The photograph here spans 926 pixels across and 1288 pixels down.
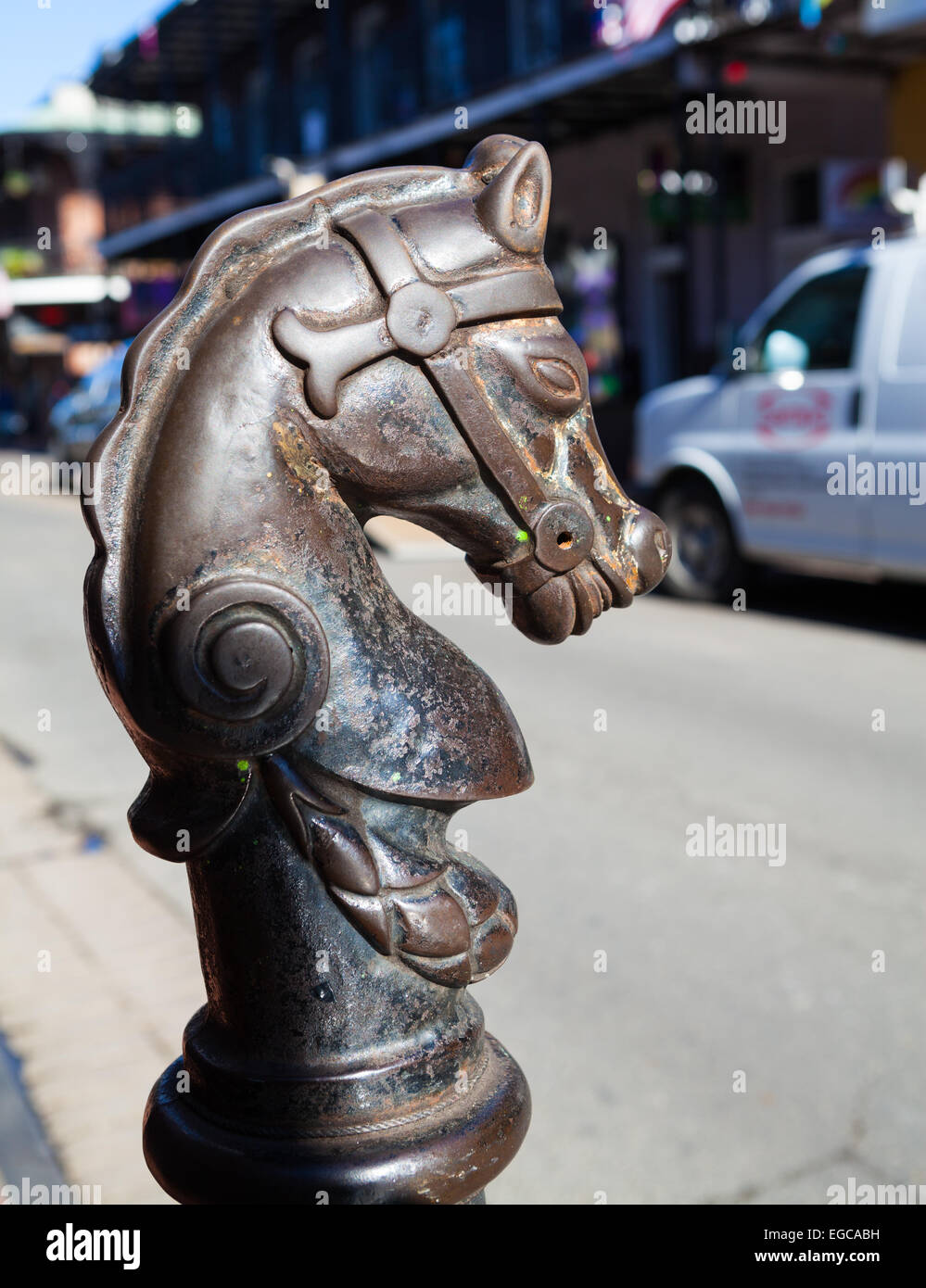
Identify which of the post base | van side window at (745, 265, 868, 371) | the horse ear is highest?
the horse ear

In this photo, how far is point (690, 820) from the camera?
4582mm

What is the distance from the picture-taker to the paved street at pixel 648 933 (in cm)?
279

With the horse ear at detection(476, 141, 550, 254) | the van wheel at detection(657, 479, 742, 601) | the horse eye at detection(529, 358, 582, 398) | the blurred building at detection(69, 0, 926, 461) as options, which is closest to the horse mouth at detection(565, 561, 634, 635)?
the horse eye at detection(529, 358, 582, 398)

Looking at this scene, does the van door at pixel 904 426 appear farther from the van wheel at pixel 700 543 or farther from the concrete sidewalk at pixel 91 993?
the concrete sidewalk at pixel 91 993

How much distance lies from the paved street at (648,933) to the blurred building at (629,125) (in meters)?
3.52

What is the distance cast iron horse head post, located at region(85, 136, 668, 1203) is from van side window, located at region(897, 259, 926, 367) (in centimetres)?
608

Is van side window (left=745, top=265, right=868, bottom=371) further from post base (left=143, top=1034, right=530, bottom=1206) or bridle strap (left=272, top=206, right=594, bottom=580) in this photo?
post base (left=143, top=1034, right=530, bottom=1206)

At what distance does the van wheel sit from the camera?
817 cm

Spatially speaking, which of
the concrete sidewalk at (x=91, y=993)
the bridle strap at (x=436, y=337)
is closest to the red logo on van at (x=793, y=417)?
the concrete sidewalk at (x=91, y=993)

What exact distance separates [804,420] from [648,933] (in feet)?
14.5

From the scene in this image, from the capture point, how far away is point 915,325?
6676mm

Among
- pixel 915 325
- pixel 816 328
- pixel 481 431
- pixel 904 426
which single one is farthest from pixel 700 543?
pixel 481 431

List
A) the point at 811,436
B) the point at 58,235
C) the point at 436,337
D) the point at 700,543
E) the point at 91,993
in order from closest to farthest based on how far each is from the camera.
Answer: the point at 436,337, the point at 91,993, the point at 811,436, the point at 700,543, the point at 58,235

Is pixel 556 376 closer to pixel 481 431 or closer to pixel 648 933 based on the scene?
pixel 481 431
